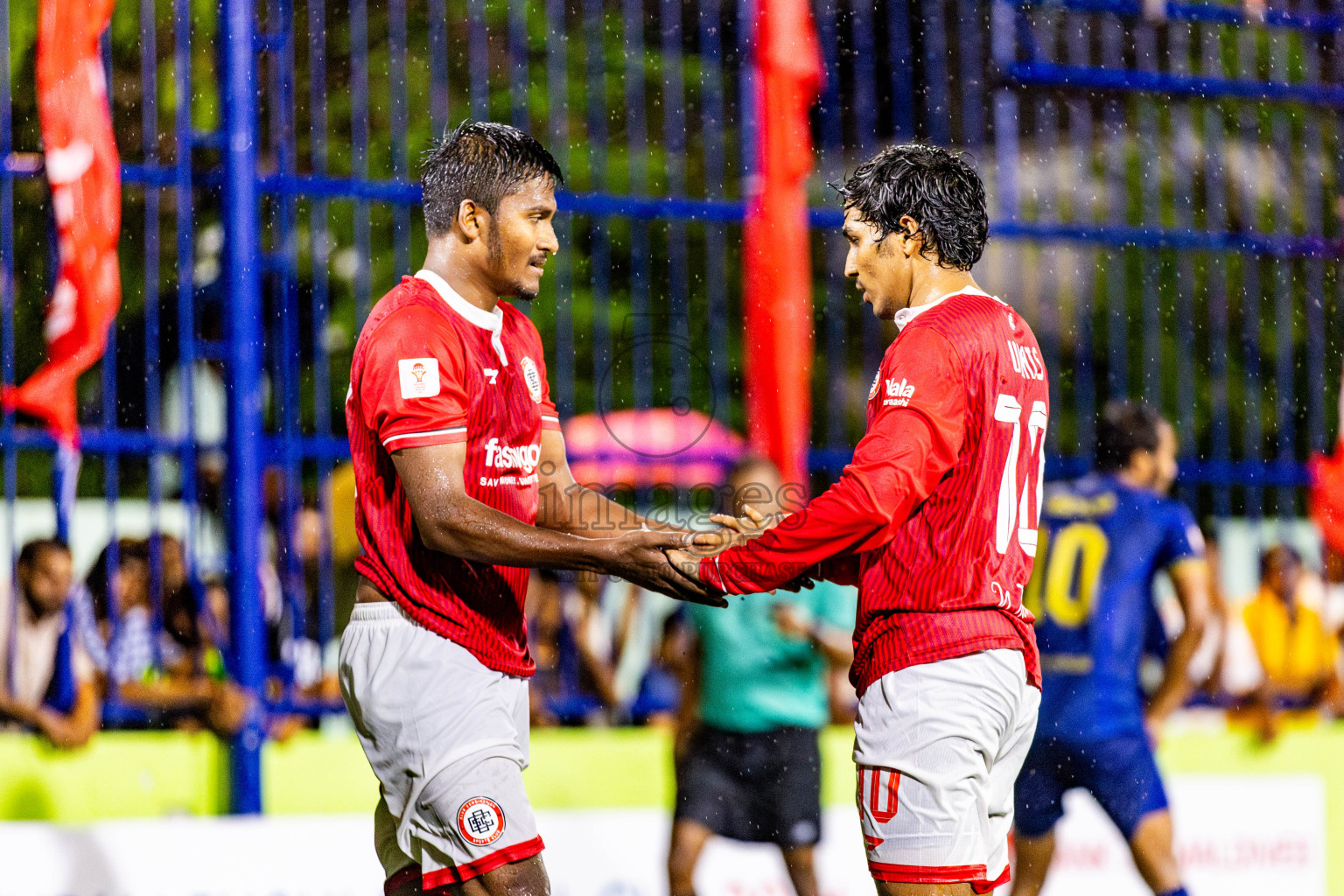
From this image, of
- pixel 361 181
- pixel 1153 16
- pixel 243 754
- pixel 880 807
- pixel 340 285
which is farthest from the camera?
pixel 1153 16

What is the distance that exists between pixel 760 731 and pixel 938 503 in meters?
2.40

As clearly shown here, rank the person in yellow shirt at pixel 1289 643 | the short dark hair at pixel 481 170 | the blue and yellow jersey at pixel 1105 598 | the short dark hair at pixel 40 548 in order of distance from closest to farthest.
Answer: the short dark hair at pixel 481 170, the short dark hair at pixel 40 548, the blue and yellow jersey at pixel 1105 598, the person in yellow shirt at pixel 1289 643

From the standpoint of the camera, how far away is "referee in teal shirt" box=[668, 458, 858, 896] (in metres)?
5.40

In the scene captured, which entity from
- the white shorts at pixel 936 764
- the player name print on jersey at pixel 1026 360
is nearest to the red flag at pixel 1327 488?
the player name print on jersey at pixel 1026 360

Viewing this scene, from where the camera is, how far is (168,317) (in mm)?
5375

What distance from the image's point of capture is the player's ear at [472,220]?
3.43m

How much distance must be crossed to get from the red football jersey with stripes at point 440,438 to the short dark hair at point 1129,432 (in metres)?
2.86

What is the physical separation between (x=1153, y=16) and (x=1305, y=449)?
6.57ft

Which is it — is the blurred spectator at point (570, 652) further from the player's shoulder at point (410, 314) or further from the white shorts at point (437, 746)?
the player's shoulder at point (410, 314)

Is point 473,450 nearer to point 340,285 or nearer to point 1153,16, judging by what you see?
point 340,285

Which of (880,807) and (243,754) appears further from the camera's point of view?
(243,754)

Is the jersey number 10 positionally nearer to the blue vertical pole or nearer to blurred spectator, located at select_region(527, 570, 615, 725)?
blurred spectator, located at select_region(527, 570, 615, 725)

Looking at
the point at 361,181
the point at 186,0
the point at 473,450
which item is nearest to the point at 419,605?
the point at 473,450

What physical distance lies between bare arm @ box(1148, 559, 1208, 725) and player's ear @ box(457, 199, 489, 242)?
10.5 feet
